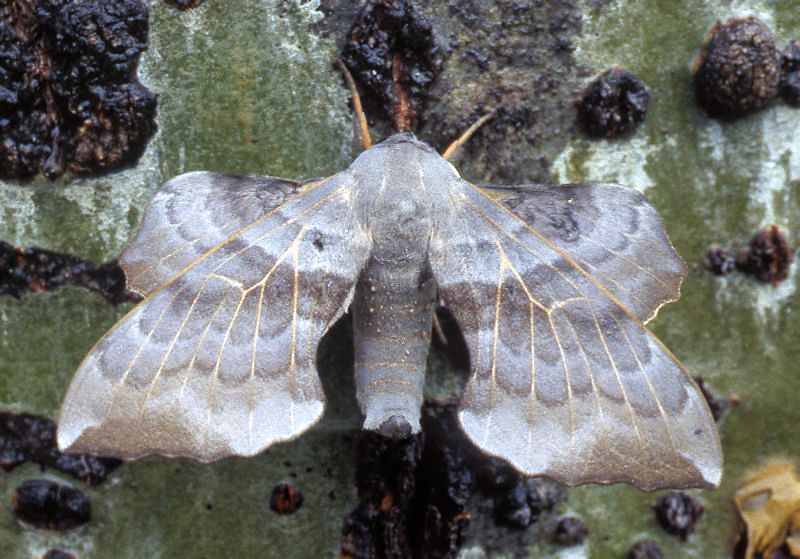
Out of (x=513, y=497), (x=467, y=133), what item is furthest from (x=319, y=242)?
(x=513, y=497)

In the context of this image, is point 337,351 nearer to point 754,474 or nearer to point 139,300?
point 139,300

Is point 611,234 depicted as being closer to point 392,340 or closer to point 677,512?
point 392,340

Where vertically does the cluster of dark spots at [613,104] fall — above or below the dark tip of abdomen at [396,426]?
above

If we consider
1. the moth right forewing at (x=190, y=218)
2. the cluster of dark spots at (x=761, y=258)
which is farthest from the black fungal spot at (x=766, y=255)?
the moth right forewing at (x=190, y=218)

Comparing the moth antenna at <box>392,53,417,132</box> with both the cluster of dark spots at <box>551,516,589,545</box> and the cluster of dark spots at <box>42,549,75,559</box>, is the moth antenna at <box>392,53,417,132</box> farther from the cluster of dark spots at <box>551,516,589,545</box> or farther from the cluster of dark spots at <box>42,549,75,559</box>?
the cluster of dark spots at <box>42,549,75,559</box>

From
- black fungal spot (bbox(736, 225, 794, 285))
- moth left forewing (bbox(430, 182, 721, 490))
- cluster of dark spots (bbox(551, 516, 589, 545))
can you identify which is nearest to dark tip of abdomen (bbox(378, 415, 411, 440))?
moth left forewing (bbox(430, 182, 721, 490))

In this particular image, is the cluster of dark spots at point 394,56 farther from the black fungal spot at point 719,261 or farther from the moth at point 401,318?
the black fungal spot at point 719,261
